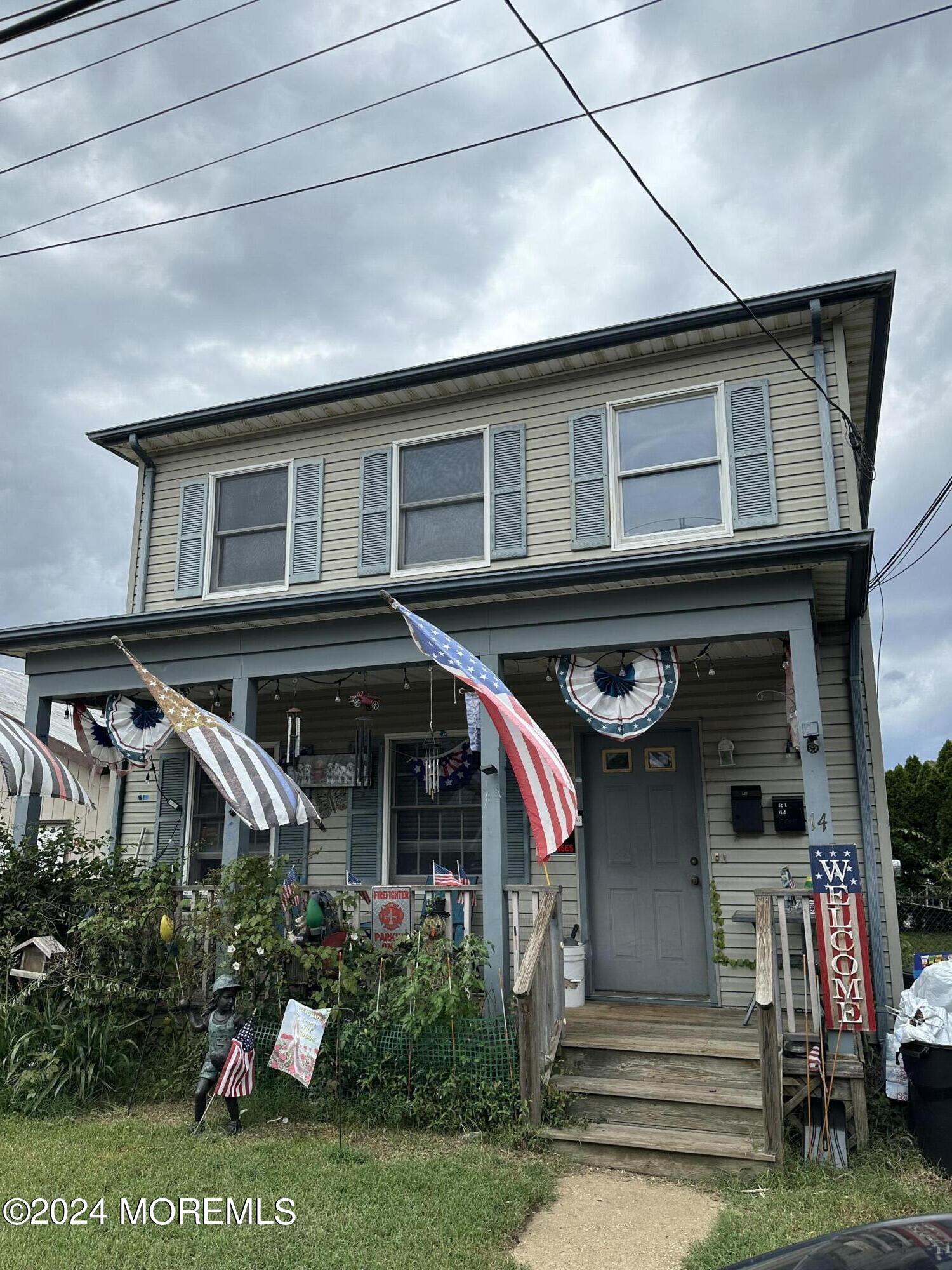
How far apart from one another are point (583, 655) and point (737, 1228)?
4112 millimetres

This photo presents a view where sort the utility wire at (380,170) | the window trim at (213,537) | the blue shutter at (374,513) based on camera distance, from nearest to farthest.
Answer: the utility wire at (380,170)
the blue shutter at (374,513)
the window trim at (213,537)

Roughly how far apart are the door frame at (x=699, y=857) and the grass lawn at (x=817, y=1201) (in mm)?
2532

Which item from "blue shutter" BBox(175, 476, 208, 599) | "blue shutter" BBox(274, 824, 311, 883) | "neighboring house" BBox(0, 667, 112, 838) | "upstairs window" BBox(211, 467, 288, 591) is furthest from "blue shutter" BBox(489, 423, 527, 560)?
"neighboring house" BBox(0, 667, 112, 838)

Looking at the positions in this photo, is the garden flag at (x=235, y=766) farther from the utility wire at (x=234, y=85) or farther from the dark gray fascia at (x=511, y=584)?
the utility wire at (x=234, y=85)

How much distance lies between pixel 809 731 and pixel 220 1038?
4.45 meters

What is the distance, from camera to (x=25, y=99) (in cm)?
625

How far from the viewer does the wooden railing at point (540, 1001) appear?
5633 mm

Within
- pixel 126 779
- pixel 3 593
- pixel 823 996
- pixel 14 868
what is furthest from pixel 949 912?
pixel 3 593

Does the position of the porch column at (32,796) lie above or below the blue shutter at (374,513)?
below

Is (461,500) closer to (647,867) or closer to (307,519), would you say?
(307,519)

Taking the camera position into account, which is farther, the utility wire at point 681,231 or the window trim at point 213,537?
the window trim at point 213,537

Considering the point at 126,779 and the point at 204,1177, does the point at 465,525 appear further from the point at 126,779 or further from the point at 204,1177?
the point at 204,1177

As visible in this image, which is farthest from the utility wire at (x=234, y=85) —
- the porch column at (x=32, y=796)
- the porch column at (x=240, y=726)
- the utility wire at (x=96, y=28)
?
the porch column at (x=32, y=796)

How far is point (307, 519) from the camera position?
9.70 metres
